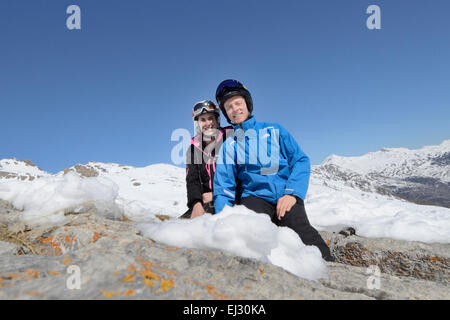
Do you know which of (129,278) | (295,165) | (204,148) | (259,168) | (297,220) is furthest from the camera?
(204,148)

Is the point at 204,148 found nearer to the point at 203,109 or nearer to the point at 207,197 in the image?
the point at 203,109

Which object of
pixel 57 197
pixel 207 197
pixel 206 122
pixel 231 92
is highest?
pixel 231 92

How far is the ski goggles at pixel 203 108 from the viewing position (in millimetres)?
6062

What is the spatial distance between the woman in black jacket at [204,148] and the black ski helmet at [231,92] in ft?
2.68

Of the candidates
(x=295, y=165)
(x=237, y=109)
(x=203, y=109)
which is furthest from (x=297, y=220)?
(x=203, y=109)

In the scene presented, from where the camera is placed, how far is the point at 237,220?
2.37m

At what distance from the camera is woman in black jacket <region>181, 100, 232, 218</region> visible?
597 cm

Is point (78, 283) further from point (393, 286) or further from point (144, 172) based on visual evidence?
point (144, 172)

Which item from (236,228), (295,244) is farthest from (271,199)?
(236,228)

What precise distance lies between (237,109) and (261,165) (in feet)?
4.10

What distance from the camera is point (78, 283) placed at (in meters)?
1.47

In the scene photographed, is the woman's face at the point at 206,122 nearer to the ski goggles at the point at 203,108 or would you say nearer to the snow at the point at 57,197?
the ski goggles at the point at 203,108
